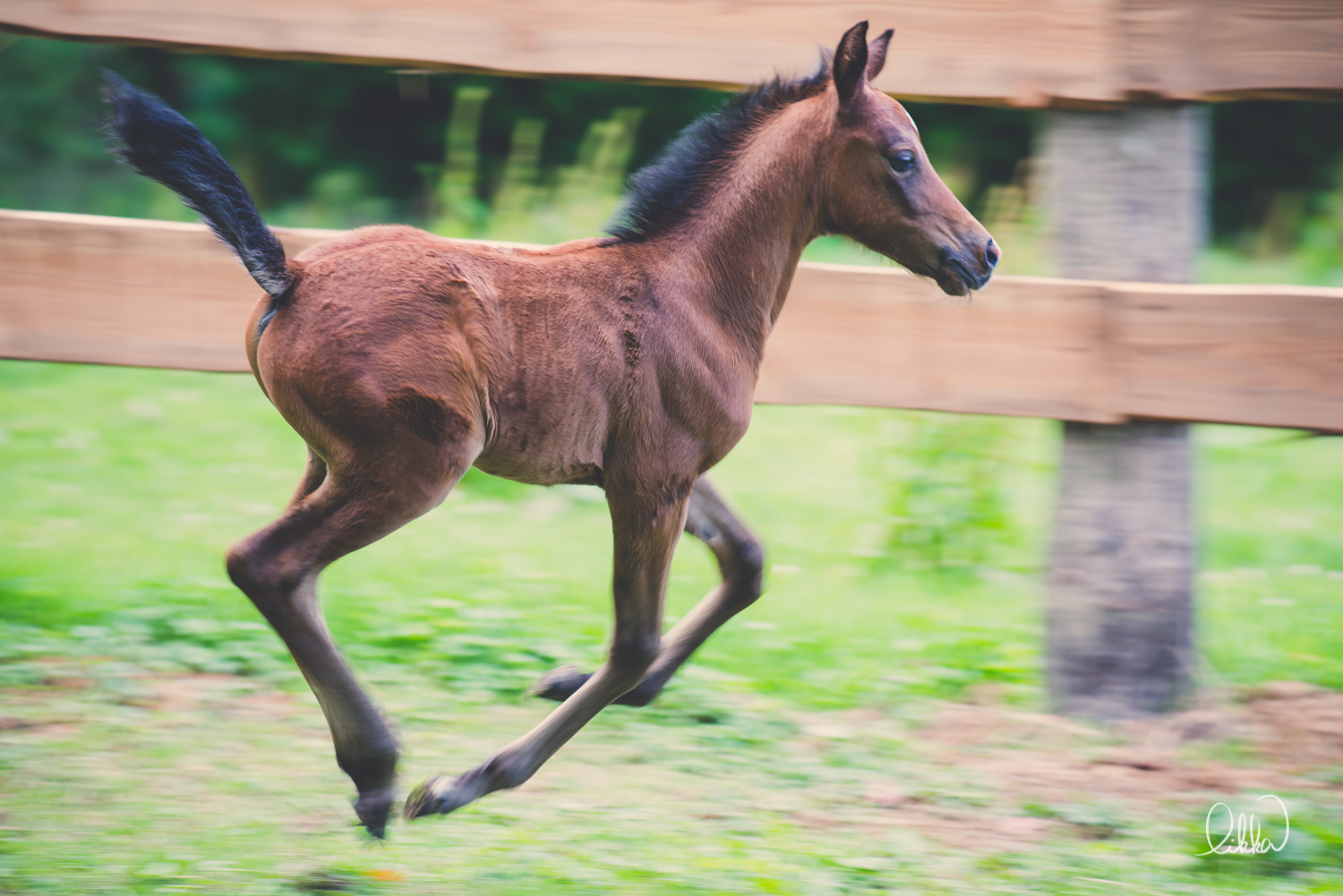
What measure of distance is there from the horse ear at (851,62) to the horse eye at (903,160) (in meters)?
0.18

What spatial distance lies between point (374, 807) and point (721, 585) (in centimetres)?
122

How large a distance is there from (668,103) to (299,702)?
6278 millimetres

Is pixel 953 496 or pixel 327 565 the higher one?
pixel 327 565

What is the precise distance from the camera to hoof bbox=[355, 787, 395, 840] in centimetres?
277

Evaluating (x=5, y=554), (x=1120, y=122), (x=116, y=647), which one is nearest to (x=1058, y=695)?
(x=1120, y=122)

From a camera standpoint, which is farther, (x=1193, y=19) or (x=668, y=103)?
(x=668, y=103)

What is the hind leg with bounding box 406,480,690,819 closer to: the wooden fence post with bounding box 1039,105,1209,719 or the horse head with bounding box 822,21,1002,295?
the horse head with bounding box 822,21,1002,295

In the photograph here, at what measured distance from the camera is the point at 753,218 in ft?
10.2

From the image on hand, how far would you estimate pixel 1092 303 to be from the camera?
4.05 meters

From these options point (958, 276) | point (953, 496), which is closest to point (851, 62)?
A: point (958, 276)

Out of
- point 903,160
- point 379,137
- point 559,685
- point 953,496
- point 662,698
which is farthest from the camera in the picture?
point 379,137

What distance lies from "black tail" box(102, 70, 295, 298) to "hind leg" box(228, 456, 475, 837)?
1.61 ft

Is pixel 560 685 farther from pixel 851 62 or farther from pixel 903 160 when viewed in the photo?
pixel 851 62

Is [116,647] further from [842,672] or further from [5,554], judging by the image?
[842,672]
